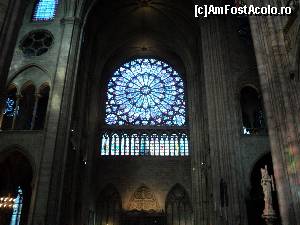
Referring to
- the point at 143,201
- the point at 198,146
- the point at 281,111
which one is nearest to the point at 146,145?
the point at 143,201

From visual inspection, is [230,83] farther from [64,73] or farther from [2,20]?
[2,20]

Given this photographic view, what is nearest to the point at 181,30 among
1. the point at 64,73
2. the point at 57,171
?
the point at 64,73

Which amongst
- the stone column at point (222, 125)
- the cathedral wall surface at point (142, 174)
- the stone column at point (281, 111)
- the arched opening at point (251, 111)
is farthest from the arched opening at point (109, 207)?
the stone column at point (281, 111)

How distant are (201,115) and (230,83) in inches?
286

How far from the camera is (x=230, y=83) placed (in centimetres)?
2050

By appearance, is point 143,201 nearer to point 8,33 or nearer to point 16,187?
point 16,187

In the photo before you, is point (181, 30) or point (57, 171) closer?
point (57, 171)

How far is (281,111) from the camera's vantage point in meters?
11.7

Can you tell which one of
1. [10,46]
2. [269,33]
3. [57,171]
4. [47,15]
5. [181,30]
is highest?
[181,30]

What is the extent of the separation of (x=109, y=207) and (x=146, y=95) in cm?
1018

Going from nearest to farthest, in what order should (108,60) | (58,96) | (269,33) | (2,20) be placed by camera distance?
(2,20)
(269,33)
(58,96)
(108,60)

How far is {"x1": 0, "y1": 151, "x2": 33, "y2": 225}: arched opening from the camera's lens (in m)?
21.7

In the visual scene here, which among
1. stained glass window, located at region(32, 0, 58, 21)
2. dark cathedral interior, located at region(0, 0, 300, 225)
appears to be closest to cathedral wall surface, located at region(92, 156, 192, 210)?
dark cathedral interior, located at region(0, 0, 300, 225)

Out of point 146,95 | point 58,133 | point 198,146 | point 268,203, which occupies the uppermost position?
point 146,95
